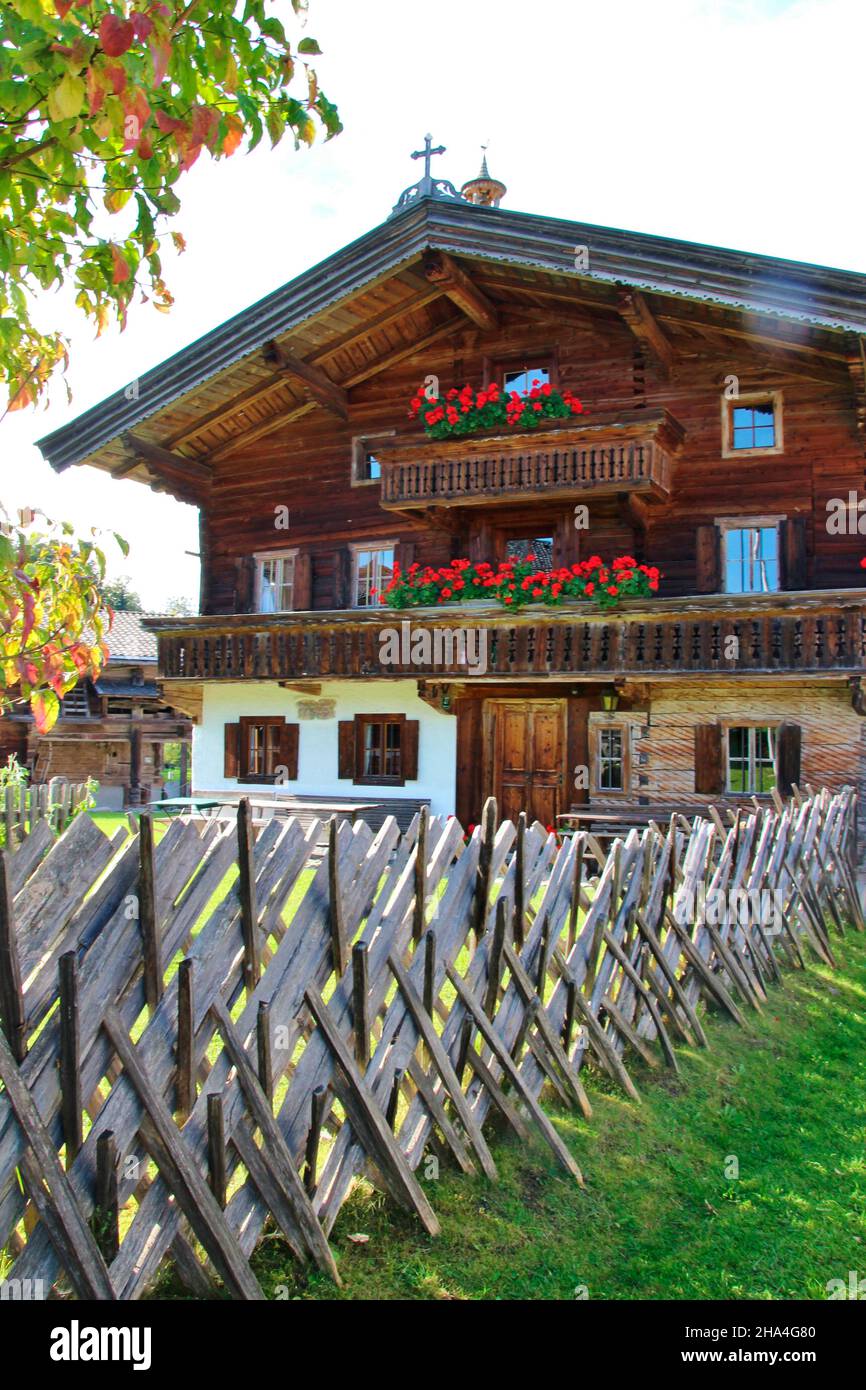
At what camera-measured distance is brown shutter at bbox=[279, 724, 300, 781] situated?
20.0 meters

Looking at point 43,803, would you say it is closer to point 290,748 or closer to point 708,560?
point 290,748

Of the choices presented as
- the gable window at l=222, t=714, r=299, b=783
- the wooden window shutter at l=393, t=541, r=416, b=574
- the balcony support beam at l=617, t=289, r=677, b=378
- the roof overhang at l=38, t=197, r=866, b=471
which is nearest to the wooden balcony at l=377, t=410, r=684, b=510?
the balcony support beam at l=617, t=289, r=677, b=378

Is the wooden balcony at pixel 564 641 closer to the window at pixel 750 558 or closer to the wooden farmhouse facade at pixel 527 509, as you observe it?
the wooden farmhouse facade at pixel 527 509

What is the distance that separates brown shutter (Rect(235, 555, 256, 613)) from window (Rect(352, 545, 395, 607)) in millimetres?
2274

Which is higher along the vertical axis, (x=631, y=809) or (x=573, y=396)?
(x=573, y=396)

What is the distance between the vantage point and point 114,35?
2.25m

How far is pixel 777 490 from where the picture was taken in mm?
17234

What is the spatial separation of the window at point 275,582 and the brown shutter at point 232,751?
8.00 ft

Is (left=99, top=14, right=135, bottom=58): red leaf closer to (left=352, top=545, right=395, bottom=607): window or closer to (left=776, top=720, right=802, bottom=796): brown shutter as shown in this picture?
(left=776, top=720, right=802, bottom=796): brown shutter

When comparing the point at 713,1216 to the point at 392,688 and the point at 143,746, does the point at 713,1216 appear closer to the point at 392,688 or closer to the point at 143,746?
the point at 392,688

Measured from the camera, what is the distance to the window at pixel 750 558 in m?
17.3

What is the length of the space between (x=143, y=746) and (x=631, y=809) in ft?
78.6
